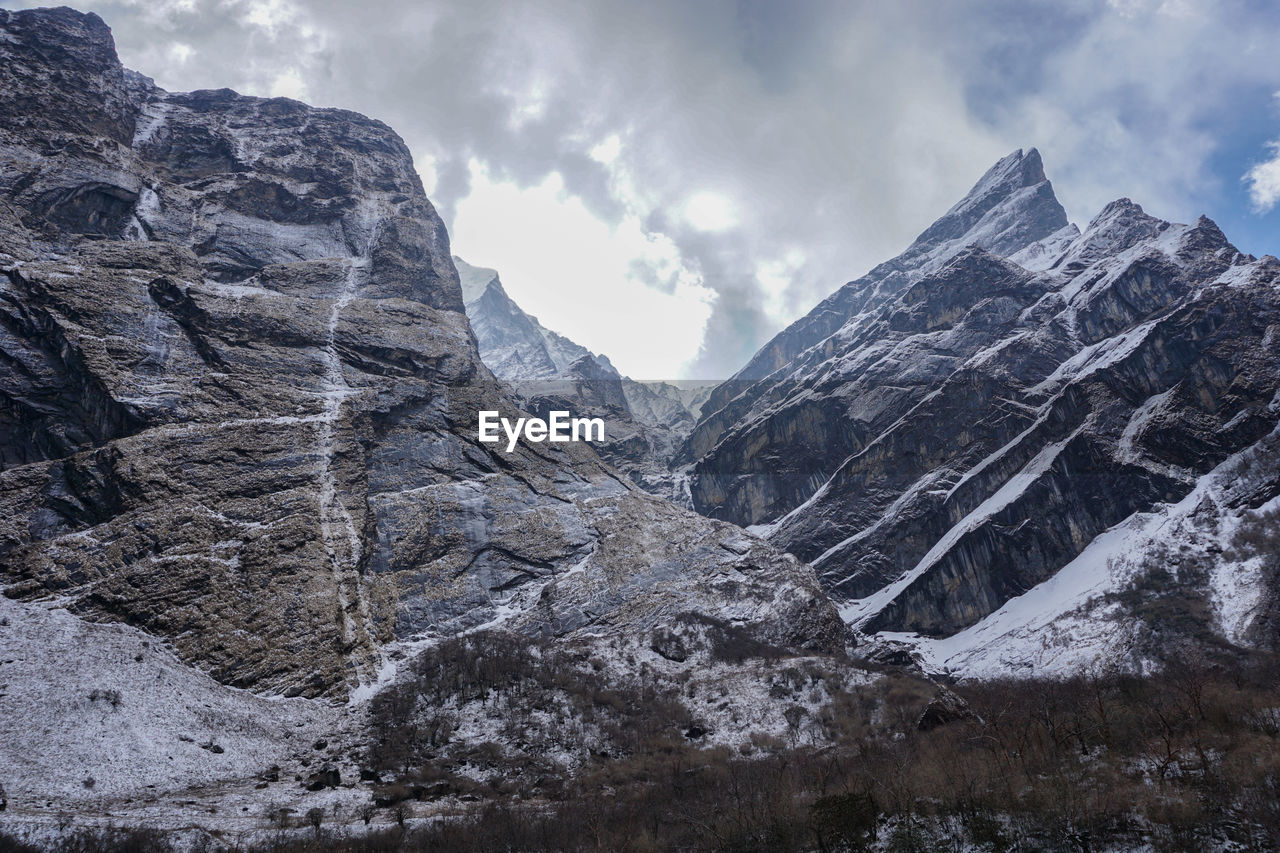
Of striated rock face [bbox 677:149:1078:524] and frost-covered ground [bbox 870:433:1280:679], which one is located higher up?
striated rock face [bbox 677:149:1078:524]

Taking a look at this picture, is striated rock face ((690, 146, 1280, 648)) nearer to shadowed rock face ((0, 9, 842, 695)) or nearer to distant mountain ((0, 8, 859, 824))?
distant mountain ((0, 8, 859, 824))

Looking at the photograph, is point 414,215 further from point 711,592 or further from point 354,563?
point 711,592

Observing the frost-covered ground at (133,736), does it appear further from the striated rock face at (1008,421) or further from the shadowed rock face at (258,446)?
the striated rock face at (1008,421)

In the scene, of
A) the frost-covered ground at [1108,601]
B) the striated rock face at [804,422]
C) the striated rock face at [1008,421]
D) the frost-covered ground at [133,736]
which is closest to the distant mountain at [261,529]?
the frost-covered ground at [133,736]

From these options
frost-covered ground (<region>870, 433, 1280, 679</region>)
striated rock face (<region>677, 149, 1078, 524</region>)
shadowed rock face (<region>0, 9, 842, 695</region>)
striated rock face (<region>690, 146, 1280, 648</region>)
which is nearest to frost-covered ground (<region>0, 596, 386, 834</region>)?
shadowed rock face (<region>0, 9, 842, 695</region>)

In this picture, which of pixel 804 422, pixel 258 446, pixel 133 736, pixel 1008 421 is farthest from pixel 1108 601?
pixel 258 446

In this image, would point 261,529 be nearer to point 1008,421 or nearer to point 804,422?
point 1008,421
